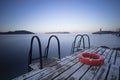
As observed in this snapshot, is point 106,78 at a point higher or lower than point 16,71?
higher

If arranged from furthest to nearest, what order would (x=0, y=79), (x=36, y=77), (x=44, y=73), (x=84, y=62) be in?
1. (x=0, y=79)
2. (x=84, y=62)
3. (x=44, y=73)
4. (x=36, y=77)

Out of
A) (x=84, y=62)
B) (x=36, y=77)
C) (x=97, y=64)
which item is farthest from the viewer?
(x=84, y=62)

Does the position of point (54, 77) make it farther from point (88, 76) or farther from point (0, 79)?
point (0, 79)

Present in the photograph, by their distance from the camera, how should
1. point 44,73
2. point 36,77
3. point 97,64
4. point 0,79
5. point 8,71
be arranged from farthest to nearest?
point 8,71
point 0,79
point 97,64
point 44,73
point 36,77

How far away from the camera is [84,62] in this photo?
10.7 feet

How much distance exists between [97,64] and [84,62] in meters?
0.43

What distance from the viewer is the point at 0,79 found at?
952 centimetres

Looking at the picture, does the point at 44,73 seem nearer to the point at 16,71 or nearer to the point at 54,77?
the point at 54,77

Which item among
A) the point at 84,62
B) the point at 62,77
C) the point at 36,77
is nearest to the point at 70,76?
the point at 62,77

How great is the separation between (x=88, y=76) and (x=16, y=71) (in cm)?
1109

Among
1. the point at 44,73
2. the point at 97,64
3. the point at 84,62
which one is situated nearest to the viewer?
the point at 44,73

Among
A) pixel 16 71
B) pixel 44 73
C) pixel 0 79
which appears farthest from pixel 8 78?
pixel 44 73

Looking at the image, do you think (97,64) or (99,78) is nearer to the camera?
(99,78)

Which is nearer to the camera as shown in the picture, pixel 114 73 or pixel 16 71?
pixel 114 73
